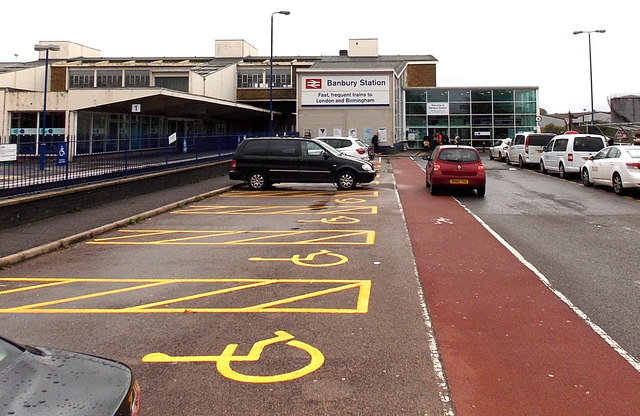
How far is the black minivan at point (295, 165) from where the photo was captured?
18359 mm

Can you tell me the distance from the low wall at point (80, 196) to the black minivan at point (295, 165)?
2.28 meters

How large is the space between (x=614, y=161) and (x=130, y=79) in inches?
1699

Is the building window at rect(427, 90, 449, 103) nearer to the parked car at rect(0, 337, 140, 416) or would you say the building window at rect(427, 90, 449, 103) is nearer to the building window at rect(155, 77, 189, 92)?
the building window at rect(155, 77, 189, 92)

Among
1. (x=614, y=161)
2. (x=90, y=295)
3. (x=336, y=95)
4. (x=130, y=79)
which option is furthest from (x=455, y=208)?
(x=130, y=79)

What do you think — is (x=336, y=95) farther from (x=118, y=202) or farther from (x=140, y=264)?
(x=140, y=264)

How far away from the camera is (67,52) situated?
209ft

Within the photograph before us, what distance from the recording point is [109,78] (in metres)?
50.8

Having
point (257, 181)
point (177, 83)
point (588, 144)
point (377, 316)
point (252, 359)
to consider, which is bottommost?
point (252, 359)

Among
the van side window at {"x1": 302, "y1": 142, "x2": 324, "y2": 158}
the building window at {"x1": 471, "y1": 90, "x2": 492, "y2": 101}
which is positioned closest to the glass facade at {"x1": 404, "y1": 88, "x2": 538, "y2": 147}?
the building window at {"x1": 471, "y1": 90, "x2": 492, "y2": 101}

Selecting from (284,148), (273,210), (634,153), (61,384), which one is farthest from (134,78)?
(61,384)

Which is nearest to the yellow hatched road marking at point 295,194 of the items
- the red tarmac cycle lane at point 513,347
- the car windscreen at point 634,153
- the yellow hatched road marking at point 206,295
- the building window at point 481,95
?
the car windscreen at point 634,153

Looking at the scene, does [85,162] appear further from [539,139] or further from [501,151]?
[501,151]

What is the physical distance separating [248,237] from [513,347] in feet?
21.0

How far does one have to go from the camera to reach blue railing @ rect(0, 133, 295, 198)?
1134cm
